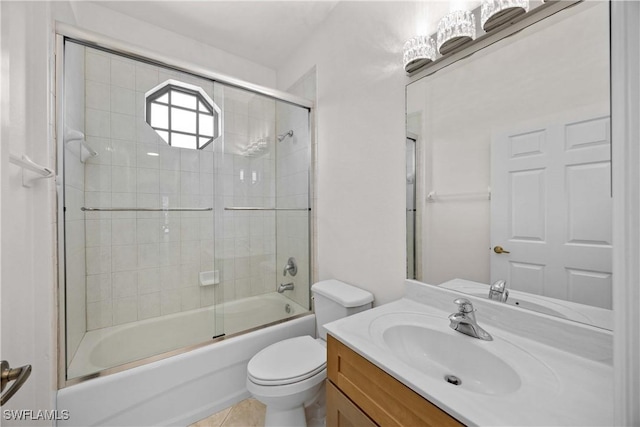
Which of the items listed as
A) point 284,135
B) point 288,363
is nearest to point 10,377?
point 288,363

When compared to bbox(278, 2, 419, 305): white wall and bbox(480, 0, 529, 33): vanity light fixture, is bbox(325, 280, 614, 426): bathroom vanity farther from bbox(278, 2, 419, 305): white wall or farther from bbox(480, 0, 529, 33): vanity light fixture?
bbox(480, 0, 529, 33): vanity light fixture

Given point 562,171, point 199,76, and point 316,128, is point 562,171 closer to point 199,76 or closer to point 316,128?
point 316,128

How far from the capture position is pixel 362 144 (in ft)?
5.05

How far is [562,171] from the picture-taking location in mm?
807

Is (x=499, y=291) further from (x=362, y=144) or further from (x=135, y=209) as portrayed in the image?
(x=135, y=209)

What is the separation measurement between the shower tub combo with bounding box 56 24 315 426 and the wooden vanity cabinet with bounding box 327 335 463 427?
868 millimetres

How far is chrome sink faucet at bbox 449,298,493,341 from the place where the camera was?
88 cm

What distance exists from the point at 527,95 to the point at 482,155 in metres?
0.23

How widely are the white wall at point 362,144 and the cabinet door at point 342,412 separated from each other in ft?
1.90

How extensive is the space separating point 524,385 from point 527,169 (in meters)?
0.66

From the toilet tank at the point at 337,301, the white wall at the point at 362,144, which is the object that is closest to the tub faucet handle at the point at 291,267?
the white wall at the point at 362,144

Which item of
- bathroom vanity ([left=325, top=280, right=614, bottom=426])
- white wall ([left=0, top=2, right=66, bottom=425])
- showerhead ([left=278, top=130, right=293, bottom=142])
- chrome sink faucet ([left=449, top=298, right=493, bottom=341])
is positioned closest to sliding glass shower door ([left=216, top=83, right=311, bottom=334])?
showerhead ([left=278, top=130, right=293, bottom=142])

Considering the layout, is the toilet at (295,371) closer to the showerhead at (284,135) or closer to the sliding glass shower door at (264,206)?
the sliding glass shower door at (264,206)

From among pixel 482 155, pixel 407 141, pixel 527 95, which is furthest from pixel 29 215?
pixel 527 95
